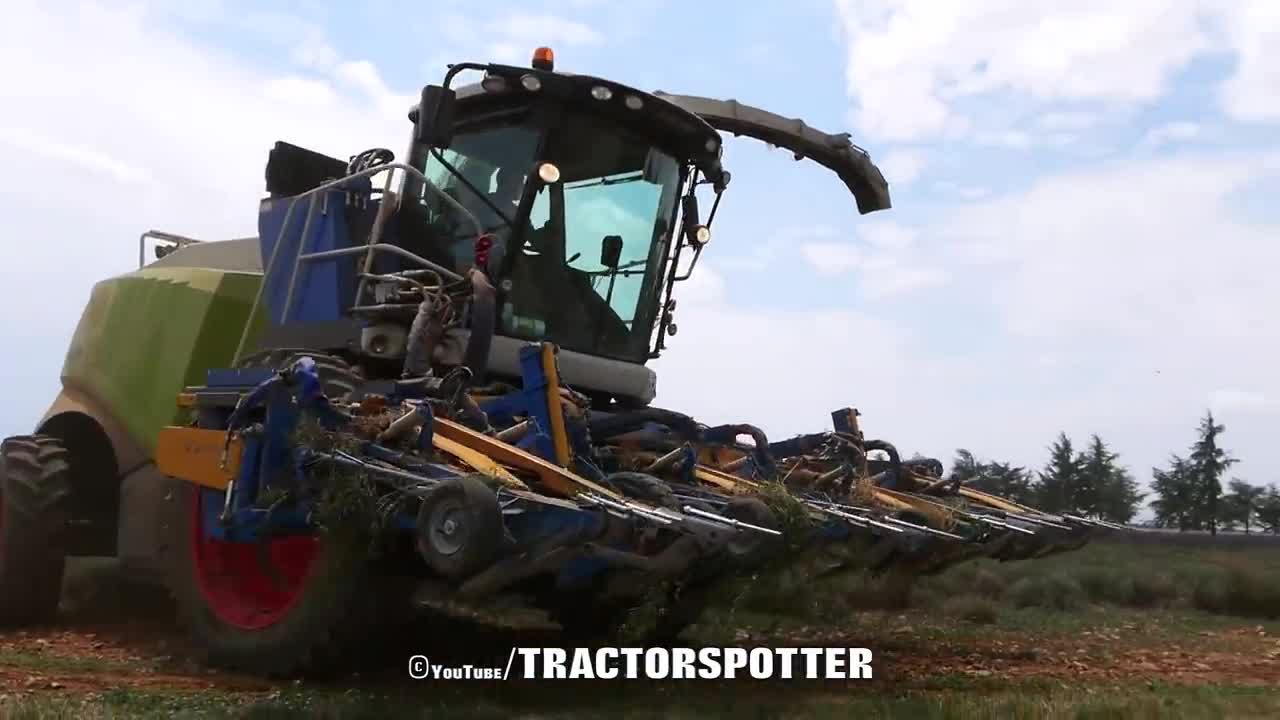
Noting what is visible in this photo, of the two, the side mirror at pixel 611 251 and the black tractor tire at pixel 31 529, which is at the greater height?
the side mirror at pixel 611 251

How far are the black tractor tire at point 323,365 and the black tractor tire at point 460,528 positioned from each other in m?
1.29

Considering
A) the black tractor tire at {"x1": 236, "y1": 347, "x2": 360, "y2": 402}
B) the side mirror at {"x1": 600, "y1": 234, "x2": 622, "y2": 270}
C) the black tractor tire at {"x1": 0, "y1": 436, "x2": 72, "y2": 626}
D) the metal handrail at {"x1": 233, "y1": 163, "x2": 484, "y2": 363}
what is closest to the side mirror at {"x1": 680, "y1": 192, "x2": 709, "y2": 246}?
the side mirror at {"x1": 600, "y1": 234, "x2": 622, "y2": 270}

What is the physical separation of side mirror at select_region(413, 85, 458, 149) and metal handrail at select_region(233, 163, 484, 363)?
421 millimetres

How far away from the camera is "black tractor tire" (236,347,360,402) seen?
631 cm

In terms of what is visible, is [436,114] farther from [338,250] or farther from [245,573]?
[245,573]

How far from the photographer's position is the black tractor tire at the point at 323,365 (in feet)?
20.7

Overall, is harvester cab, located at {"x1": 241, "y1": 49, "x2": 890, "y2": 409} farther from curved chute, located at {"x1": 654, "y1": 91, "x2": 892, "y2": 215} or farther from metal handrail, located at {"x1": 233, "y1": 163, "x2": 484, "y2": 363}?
curved chute, located at {"x1": 654, "y1": 91, "x2": 892, "y2": 215}

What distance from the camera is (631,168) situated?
773 cm

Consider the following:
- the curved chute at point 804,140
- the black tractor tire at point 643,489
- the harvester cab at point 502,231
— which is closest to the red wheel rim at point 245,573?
the harvester cab at point 502,231

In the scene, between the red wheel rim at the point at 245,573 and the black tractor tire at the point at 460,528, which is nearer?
the black tractor tire at the point at 460,528

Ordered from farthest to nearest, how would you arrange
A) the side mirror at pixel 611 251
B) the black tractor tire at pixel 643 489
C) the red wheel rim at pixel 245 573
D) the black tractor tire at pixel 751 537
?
the side mirror at pixel 611 251 → the red wheel rim at pixel 245 573 → the black tractor tire at pixel 643 489 → the black tractor tire at pixel 751 537

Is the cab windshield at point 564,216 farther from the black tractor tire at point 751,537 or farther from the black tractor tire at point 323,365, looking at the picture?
the black tractor tire at point 751,537

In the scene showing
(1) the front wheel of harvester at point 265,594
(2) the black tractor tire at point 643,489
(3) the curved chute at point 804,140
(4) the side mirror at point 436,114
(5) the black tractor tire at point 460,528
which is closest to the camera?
(5) the black tractor tire at point 460,528

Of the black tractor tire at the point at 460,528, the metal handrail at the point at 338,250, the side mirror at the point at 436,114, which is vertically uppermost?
the side mirror at the point at 436,114
